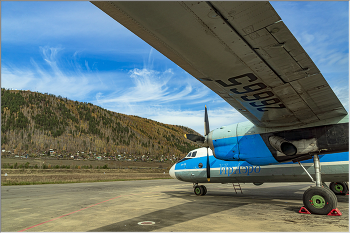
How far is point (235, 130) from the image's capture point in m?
10.4

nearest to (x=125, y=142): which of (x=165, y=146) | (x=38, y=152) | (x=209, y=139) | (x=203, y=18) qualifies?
(x=165, y=146)

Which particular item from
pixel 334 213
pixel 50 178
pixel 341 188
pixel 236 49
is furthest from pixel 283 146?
pixel 50 178

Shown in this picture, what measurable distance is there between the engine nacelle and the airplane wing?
174 centimetres

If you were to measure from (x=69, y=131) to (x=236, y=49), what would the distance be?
93.9m

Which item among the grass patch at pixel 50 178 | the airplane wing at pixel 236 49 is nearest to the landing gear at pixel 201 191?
the airplane wing at pixel 236 49

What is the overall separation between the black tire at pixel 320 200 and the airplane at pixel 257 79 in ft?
0.09

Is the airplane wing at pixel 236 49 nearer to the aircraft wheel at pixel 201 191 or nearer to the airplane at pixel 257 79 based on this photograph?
the airplane at pixel 257 79

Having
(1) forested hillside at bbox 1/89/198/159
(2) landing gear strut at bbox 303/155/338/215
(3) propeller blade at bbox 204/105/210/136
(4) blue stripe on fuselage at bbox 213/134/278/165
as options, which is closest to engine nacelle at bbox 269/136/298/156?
(4) blue stripe on fuselage at bbox 213/134/278/165

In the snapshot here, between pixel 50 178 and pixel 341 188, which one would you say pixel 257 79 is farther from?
pixel 50 178

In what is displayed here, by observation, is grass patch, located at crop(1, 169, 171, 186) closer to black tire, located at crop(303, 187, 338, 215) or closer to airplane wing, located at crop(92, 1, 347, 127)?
airplane wing, located at crop(92, 1, 347, 127)

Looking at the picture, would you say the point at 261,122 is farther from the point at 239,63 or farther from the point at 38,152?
the point at 38,152

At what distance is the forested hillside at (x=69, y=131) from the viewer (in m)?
75.4

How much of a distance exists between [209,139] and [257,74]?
5658mm

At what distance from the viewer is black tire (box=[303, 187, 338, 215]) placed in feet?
25.6
